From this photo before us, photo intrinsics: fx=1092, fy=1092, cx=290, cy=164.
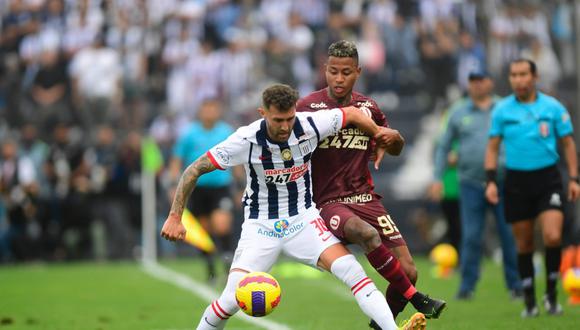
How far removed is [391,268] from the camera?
798 cm

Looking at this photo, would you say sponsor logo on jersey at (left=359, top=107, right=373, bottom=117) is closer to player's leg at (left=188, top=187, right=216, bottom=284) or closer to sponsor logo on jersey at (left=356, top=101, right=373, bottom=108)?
sponsor logo on jersey at (left=356, top=101, right=373, bottom=108)

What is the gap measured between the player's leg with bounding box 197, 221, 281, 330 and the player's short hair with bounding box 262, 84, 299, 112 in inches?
37.9

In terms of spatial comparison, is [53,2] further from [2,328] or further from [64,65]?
[2,328]

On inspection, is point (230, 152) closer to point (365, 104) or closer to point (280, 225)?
point (280, 225)

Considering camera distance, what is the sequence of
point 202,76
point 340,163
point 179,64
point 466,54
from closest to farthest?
1. point 340,163
2. point 202,76
3. point 179,64
4. point 466,54

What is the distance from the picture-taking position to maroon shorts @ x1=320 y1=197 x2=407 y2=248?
8.19 m

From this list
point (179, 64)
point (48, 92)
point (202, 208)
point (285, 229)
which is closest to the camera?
point (285, 229)

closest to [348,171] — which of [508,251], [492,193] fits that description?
[492,193]

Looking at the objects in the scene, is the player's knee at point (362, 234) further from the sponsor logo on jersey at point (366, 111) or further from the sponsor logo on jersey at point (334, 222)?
the sponsor logo on jersey at point (366, 111)

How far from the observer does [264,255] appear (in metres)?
7.98

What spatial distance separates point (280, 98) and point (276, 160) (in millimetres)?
538

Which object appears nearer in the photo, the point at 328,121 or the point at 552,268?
the point at 328,121

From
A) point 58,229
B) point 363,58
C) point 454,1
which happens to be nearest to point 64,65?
point 58,229

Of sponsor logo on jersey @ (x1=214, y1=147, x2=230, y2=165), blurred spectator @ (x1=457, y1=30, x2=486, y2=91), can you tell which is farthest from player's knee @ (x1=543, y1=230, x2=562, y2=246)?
blurred spectator @ (x1=457, y1=30, x2=486, y2=91)
